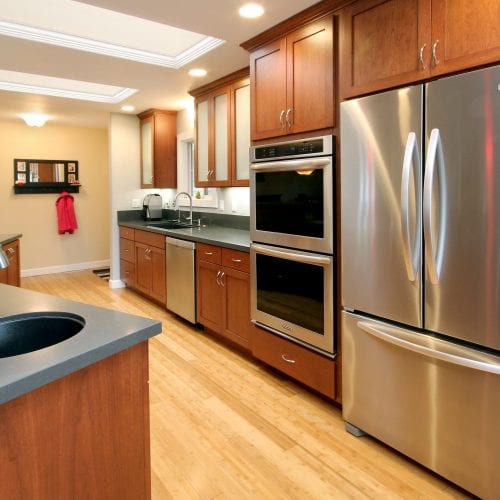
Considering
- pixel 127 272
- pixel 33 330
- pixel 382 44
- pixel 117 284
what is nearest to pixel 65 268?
pixel 117 284

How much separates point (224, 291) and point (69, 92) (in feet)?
9.54

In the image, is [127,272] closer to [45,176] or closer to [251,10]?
[45,176]

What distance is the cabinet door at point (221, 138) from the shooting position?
12.2 ft

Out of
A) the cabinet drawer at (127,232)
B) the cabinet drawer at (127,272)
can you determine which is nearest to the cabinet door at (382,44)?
A: the cabinet drawer at (127,232)

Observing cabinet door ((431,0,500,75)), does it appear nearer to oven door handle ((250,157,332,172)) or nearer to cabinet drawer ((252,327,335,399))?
oven door handle ((250,157,332,172))

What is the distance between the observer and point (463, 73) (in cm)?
161

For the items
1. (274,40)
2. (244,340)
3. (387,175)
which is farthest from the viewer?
(244,340)

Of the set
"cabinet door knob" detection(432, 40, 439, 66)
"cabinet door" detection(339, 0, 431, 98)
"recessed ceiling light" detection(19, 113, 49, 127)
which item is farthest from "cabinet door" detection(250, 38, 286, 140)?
"recessed ceiling light" detection(19, 113, 49, 127)

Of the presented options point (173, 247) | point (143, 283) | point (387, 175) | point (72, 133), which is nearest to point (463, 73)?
point (387, 175)

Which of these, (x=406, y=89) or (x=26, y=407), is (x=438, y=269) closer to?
(x=406, y=89)

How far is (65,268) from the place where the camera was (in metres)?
6.79

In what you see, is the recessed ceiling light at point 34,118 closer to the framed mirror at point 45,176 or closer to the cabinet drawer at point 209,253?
the framed mirror at point 45,176

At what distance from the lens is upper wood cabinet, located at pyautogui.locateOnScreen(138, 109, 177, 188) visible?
513 centimetres

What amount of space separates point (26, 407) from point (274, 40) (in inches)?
96.3
